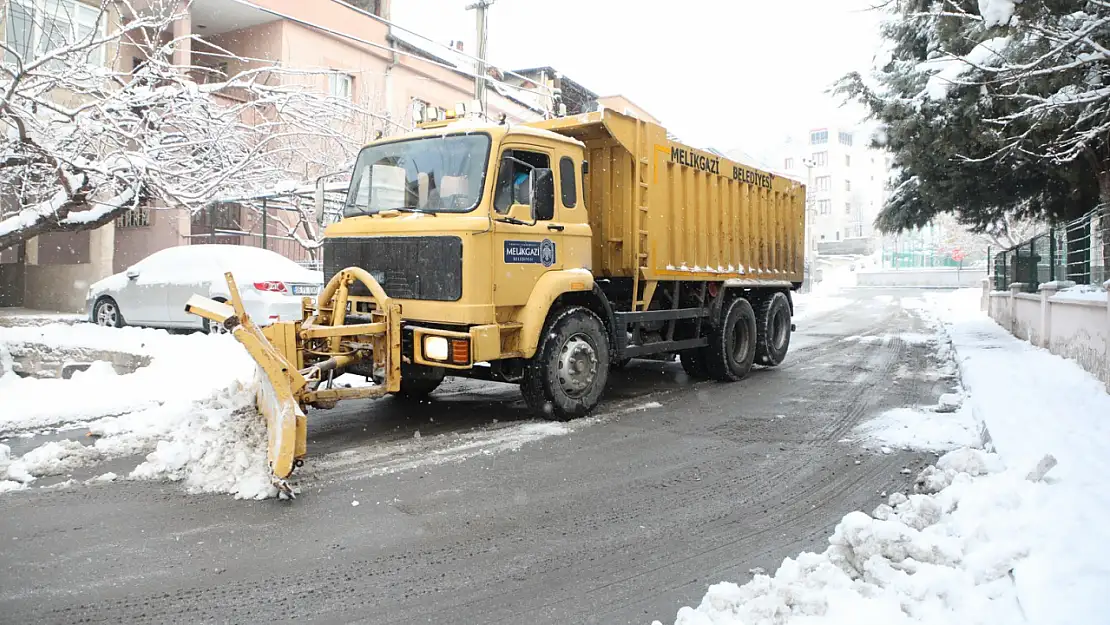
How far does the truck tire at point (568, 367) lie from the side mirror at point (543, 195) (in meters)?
0.92

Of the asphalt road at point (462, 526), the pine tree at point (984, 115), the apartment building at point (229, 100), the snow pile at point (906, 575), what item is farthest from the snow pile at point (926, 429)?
the apartment building at point (229, 100)

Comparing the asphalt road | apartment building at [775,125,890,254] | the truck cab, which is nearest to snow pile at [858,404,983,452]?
the asphalt road

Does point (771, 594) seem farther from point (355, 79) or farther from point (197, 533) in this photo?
point (355, 79)

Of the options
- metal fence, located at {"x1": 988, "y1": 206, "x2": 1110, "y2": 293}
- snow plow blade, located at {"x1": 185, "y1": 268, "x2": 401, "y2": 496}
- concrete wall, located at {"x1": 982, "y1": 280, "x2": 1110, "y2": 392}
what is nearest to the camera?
snow plow blade, located at {"x1": 185, "y1": 268, "x2": 401, "y2": 496}

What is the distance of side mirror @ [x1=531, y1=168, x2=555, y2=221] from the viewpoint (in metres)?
7.12

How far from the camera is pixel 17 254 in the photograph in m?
19.5

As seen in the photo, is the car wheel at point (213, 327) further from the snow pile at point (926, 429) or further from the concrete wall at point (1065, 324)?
the concrete wall at point (1065, 324)

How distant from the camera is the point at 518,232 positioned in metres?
6.95

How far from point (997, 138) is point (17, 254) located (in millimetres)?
21574

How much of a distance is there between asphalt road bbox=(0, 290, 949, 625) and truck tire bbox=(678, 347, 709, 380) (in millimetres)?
2876

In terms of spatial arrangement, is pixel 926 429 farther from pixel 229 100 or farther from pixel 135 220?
pixel 135 220

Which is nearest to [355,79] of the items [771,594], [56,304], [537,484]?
[56,304]

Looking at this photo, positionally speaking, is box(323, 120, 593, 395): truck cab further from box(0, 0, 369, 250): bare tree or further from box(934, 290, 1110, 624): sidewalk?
box(934, 290, 1110, 624): sidewalk

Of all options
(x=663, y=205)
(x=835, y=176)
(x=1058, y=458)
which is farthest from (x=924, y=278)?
(x=1058, y=458)
